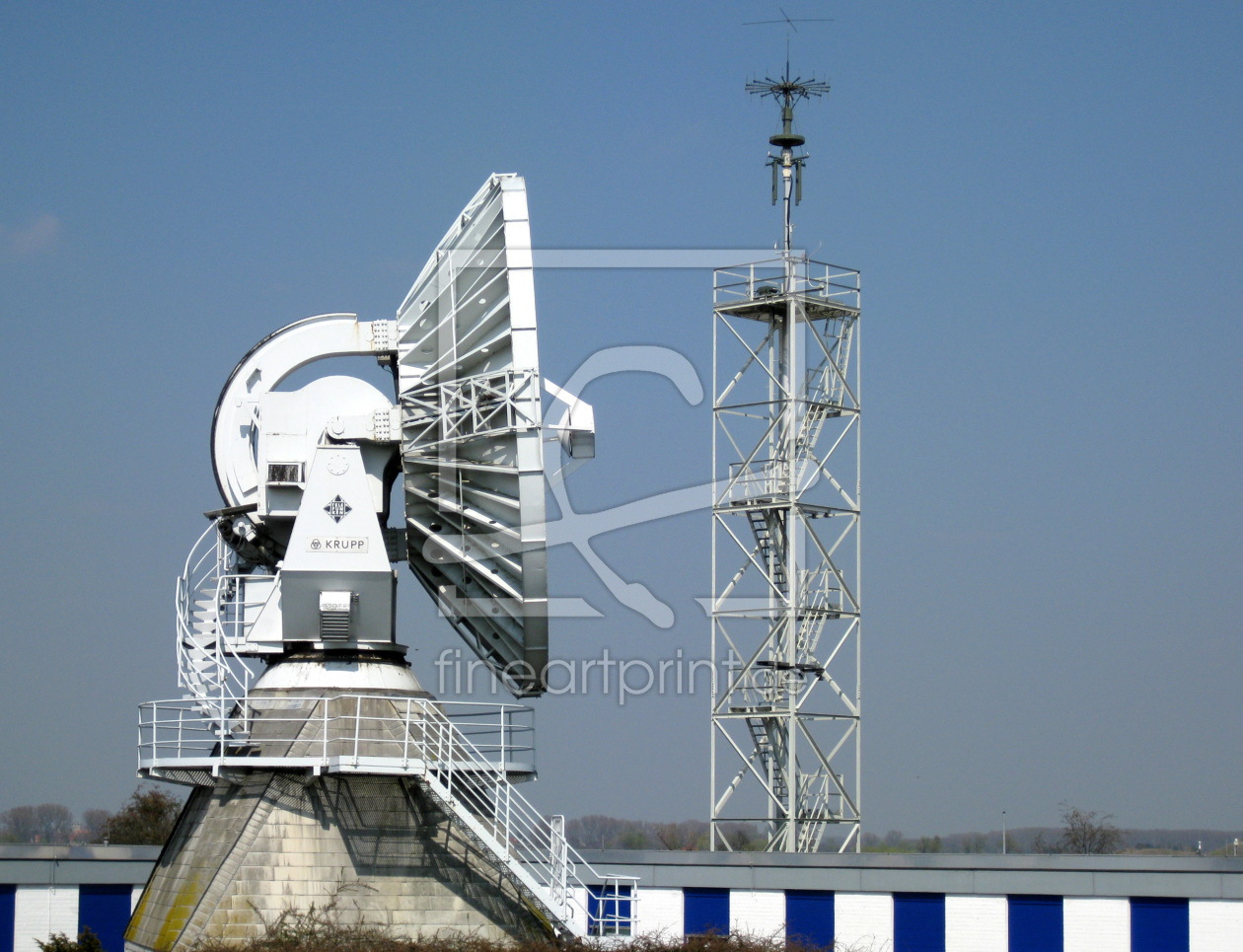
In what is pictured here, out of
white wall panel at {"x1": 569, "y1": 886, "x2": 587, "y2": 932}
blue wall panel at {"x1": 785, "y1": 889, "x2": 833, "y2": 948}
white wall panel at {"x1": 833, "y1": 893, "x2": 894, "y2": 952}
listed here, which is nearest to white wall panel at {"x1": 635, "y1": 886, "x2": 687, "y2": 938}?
blue wall panel at {"x1": 785, "y1": 889, "x2": 833, "y2": 948}

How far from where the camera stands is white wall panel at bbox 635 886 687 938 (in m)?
30.2

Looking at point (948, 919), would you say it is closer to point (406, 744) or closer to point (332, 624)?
point (406, 744)

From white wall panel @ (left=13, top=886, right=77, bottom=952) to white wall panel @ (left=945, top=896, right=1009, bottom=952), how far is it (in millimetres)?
15928

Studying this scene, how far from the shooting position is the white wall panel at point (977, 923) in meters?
28.6

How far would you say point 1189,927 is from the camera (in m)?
27.5

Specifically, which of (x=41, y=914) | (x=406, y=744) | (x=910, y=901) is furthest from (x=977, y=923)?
(x=41, y=914)

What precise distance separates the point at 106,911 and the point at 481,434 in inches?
522

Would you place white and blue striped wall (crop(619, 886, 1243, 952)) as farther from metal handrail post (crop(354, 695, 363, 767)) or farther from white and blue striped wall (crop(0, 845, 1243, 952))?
metal handrail post (crop(354, 695, 363, 767))

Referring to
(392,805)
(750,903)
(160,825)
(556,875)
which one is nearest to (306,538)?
(392,805)

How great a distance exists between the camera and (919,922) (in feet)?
95.1

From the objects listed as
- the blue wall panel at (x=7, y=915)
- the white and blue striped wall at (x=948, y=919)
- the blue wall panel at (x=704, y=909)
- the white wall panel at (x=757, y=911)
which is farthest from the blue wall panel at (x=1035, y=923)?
the blue wall panel at (x=7, y=915)

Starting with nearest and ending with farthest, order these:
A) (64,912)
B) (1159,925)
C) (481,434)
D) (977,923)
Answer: (481,434)
(1159,925)
(977,923)
(64,912)

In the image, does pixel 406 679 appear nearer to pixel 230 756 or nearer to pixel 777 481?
pixel 230 756

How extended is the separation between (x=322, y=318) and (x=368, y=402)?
1920mm
